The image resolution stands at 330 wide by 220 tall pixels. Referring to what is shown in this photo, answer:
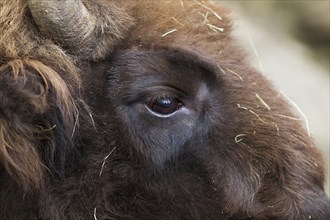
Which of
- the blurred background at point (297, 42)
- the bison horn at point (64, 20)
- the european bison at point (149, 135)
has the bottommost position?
the blurred background at point (297, 42)

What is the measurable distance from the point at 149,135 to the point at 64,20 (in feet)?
2.13

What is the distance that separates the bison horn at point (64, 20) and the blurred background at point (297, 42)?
4.53 metres

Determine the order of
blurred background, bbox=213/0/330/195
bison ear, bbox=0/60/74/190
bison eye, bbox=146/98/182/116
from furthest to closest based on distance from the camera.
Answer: blurred background, bbox=213/0/330/195, bison eye, bbox=146/98/182/116, bison ear, bbox=0/60/74/190

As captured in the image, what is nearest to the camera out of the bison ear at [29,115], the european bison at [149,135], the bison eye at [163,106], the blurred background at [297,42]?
the bison ear at [29,115]

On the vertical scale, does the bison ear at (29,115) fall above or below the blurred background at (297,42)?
above

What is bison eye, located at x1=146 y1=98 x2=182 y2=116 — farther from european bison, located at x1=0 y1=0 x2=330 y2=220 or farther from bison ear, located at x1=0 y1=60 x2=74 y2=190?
bison ear, located at x1=0 y1=60 x2=74 y2=190

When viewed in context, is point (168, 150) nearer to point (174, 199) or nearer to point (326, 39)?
point (174, 199)

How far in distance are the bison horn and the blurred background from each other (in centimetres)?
453

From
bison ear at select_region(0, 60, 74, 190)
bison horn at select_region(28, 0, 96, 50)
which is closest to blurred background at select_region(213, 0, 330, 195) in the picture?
bison horn at select_region(28, 0, 96, 50)

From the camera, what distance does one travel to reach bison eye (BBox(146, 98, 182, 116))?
141 inches

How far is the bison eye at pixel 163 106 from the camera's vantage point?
3588 mm

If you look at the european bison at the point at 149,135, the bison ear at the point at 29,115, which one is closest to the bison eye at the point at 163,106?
the european bison at the point at 149,135

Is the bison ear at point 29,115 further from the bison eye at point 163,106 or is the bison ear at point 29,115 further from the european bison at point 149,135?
the bison eye at point 163,106

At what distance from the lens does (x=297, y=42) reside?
845 cm
